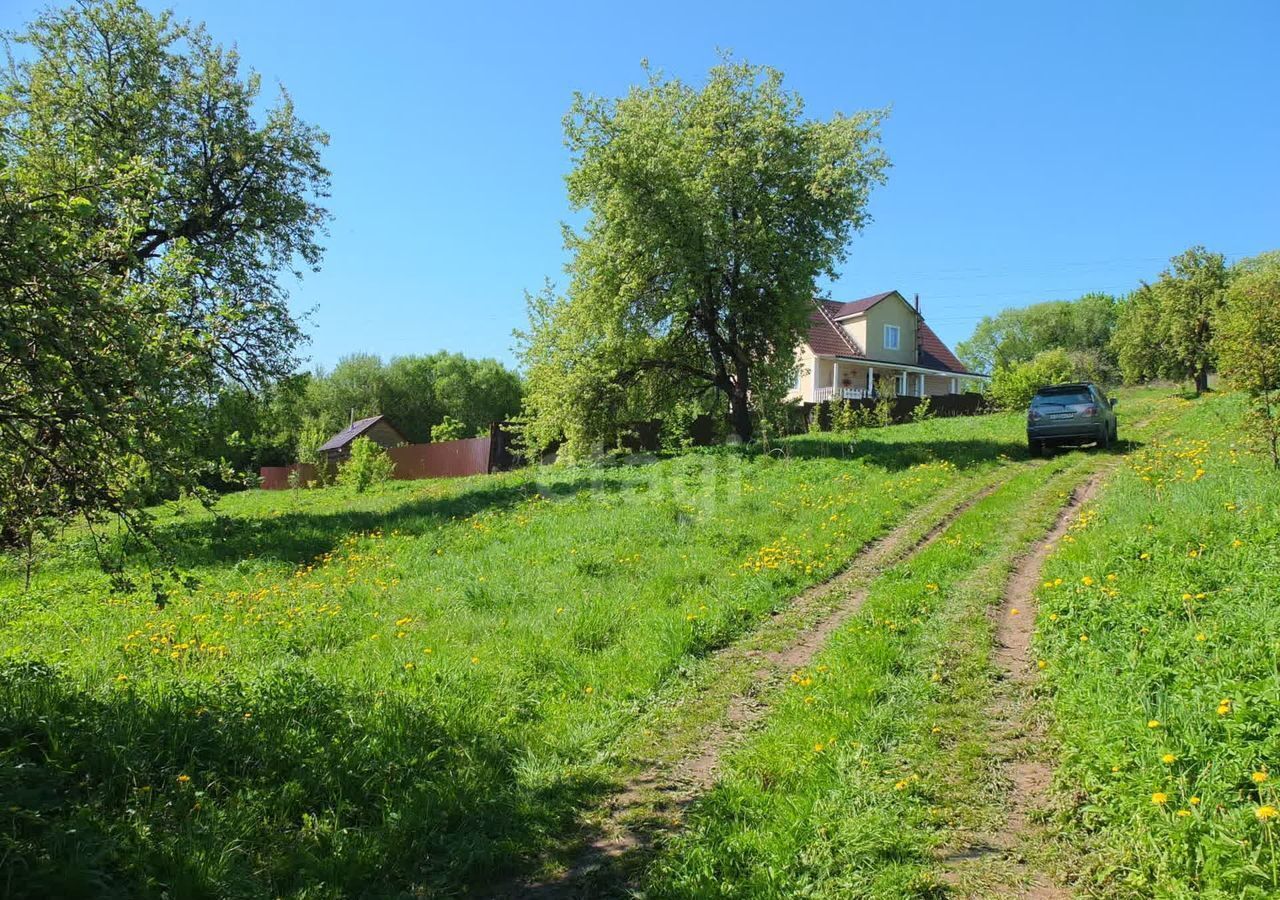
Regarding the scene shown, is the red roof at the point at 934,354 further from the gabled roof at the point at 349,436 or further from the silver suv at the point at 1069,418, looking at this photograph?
the gabled roof at the point at 349,436

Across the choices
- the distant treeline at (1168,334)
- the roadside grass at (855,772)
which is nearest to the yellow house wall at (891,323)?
the distant treeline at (1168,334)

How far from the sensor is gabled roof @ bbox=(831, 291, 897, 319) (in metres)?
41.1

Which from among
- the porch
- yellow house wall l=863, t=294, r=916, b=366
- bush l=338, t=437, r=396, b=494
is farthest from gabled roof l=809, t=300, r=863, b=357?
bush l=338, t=437, r=396, b=494

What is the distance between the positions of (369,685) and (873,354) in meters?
39.5

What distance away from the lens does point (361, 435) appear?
149 feet

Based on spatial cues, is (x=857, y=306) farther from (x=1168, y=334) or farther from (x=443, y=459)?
(x=443, y=459)

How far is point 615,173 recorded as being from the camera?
1712 centimetres

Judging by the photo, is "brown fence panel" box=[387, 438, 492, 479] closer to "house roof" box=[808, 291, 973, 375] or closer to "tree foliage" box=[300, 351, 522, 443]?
"house roof" box=[808, 291, 973, 375]

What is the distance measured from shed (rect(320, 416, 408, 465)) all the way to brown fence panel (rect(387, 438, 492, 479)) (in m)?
7.64

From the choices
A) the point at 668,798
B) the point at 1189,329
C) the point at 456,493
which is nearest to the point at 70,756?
Result: the point at 668,798

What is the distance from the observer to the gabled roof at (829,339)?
126ft

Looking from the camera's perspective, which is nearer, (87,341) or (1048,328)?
(87,341)

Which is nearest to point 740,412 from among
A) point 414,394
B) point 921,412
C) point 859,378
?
point 921,412

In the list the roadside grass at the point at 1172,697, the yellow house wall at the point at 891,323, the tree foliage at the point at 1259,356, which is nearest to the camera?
the roadside grass at the point at 1172,697
